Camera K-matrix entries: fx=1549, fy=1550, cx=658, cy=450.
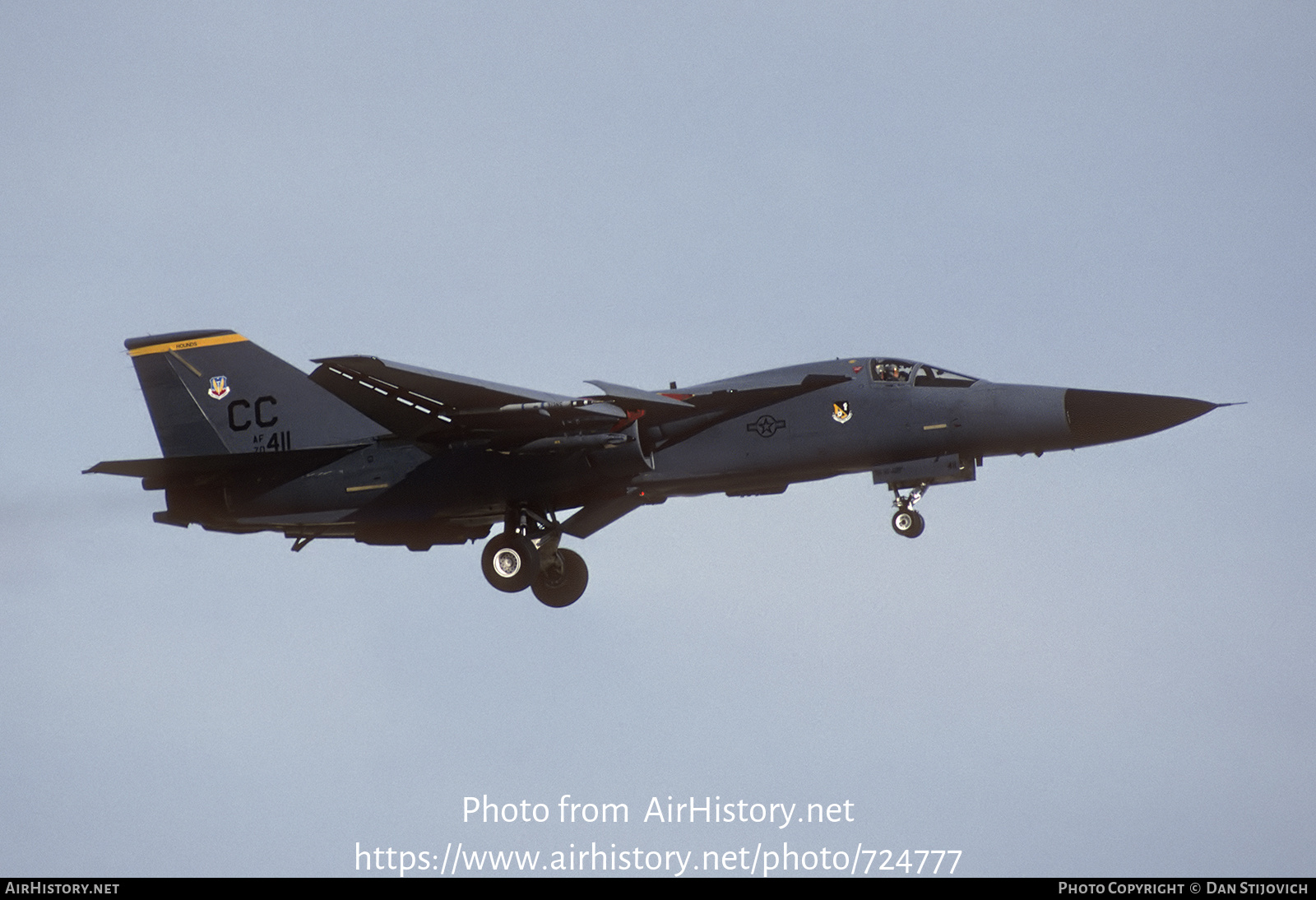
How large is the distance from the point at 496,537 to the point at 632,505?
2197 mm

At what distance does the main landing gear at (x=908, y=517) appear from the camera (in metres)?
22.8

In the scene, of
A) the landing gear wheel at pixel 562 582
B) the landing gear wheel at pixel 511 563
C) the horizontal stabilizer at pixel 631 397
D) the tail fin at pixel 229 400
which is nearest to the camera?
the horizontal stabilizer at pixel 631 397

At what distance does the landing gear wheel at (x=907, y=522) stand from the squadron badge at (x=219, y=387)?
1088 centimetres

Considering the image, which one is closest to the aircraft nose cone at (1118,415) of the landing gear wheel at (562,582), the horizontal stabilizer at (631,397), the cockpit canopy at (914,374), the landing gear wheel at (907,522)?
the cockpit canopy at (914,374)

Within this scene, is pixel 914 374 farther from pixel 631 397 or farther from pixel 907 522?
pixel 631 397

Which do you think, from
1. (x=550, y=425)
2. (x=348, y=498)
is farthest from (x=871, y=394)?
(x=348, y=498)

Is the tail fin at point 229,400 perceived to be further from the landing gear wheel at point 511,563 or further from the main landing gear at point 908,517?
the main landing gear at point 908,517

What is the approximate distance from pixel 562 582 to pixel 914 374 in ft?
21.5

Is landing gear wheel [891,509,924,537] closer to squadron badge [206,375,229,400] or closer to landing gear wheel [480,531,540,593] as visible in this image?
landing gear wheel [480,531,540,593]

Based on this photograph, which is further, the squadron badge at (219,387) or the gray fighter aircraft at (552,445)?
the squadron badge at (219,387)

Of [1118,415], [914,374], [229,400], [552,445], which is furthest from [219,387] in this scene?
[1118,415]

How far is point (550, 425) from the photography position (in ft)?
74.0

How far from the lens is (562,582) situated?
25.0 metres
